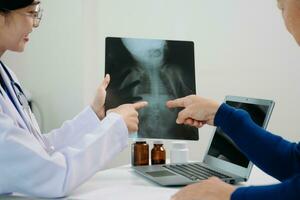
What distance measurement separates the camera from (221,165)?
122 cm

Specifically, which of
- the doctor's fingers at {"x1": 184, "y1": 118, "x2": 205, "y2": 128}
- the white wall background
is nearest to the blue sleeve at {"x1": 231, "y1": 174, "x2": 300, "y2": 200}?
the doctor's fingers at {"x1": 184, "y1": 118, "x2": 205, "y2": 128}

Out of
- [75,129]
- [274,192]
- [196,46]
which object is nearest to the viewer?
[274,192]

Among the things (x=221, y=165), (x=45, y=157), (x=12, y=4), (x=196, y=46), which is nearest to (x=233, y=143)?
(x=221, y=165)

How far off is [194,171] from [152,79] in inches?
13.6

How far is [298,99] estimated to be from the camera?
6.31ft

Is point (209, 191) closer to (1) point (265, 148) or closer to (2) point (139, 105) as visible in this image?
(1) point (265, 148)

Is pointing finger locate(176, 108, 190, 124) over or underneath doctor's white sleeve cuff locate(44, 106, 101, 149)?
over

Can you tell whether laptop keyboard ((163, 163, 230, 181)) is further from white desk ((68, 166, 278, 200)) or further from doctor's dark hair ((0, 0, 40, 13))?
doctor's dark hair ((0, 0, 40, 13))

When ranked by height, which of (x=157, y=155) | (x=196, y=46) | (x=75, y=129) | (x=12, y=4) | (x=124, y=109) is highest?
(x=12, y=4)

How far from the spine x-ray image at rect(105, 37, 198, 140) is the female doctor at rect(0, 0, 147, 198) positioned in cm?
9

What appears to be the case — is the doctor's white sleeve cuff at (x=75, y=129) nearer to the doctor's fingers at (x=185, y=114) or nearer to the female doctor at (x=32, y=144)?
the female doctor at (x=32, y=144)

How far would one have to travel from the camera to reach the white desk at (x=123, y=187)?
3.23 ft

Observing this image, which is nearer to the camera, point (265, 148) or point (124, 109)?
point (265, 148)

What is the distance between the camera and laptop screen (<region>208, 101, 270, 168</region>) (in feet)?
3.77
